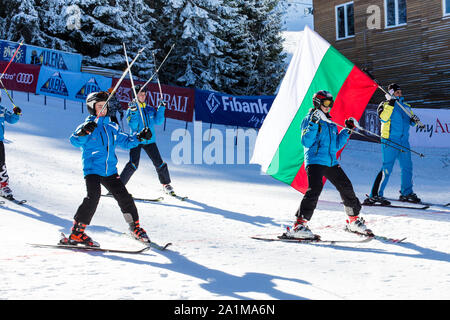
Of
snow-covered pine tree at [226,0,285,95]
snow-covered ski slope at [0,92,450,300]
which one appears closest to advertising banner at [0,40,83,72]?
snow-covered pine tree at [226,0,285,95]

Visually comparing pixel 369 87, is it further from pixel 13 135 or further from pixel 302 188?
pixel 13 135

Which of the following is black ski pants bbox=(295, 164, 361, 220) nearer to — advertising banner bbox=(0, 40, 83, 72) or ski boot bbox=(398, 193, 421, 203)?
ski boot bbox=(398, 193, 421, 203)

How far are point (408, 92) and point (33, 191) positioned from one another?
1681cm

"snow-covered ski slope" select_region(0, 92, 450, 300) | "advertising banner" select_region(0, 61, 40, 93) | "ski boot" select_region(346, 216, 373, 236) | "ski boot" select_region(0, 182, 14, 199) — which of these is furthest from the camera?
"advertising banner" select_region(0, 61, 40, 93)

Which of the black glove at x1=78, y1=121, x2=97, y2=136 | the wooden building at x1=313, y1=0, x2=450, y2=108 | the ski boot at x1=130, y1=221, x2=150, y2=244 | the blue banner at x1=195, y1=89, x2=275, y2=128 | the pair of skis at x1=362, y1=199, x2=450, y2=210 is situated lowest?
the pair of skis at x1=362, y1=199, x2=450, y2=210

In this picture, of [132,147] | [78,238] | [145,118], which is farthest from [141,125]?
[78,238]

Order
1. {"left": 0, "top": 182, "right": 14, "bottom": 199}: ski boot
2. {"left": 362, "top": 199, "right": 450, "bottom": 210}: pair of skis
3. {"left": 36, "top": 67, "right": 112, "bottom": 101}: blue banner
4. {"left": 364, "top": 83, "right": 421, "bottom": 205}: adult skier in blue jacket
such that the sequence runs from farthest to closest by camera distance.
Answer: {"left": 36, "top": 67, "right": 112, "bottom": 101}: blue banner < {"left": 364, "top": 83, "right": 421, "bottom": 205}: adult skier in blue jacket < {"left": 362, "top": 199, "right": 450, "bottom": 210}: pair of skis < {"left": 0, "top": 182, "right": 14, "bottom": 199}: ski boot

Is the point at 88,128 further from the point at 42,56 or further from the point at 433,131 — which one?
the point at 42,56

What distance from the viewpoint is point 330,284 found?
3.93 meters

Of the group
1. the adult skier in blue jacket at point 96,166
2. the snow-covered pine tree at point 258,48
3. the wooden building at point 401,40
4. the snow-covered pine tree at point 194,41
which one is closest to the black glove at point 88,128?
the adult skier in blue jacket at point 96,166

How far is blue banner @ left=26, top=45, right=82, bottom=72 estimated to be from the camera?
2442 cm

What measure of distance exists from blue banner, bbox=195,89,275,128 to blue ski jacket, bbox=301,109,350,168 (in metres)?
9.85

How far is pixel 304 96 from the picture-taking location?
677cm

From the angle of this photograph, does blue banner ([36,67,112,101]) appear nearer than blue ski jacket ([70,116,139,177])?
No
